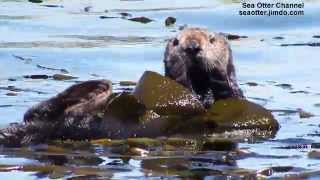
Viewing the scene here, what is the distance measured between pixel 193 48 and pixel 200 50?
0.08m

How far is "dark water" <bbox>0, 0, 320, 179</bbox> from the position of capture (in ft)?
17.8

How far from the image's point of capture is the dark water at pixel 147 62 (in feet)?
17.8

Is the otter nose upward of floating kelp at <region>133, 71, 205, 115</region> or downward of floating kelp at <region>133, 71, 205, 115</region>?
upward

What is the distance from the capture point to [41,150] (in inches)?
227

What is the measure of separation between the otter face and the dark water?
2.16ft

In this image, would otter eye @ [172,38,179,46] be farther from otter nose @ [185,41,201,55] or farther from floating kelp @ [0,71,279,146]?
floating kelp @ [0,71,279,146]

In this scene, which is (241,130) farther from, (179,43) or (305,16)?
(305,16)

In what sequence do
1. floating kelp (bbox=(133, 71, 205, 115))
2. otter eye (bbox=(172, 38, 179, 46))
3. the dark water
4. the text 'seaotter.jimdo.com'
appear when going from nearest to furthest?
the dark water
floating kelp (bbox=(133, 71, 205, 115))
otter eye (bbox=(172, 38, 179, 46))
the text 'seaotter.jimdo.com'

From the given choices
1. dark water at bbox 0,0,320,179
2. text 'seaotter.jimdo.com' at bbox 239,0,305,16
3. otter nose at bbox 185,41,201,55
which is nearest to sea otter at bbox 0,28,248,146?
otter nose at bbox 185,41,201,55

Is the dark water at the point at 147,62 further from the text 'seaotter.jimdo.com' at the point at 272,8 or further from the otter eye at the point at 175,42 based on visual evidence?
the otter eye at the point at 175,42

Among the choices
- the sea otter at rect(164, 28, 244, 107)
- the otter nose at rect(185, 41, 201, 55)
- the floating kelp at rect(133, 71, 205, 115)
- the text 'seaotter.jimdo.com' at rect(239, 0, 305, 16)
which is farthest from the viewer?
the text 'seaotter.jimdo.com' at rect(239, 0, 305, 16)

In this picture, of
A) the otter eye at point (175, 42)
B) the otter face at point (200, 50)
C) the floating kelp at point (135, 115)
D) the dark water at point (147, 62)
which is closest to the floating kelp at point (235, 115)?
the floating kelp at point (135, 115)

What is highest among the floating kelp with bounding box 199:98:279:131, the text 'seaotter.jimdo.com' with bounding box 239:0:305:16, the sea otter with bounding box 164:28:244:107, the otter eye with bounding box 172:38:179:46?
Result: the text 'seaotter.jimdo.com' with bounding box 239:0:305:16

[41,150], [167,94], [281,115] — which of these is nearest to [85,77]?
[281,115]
